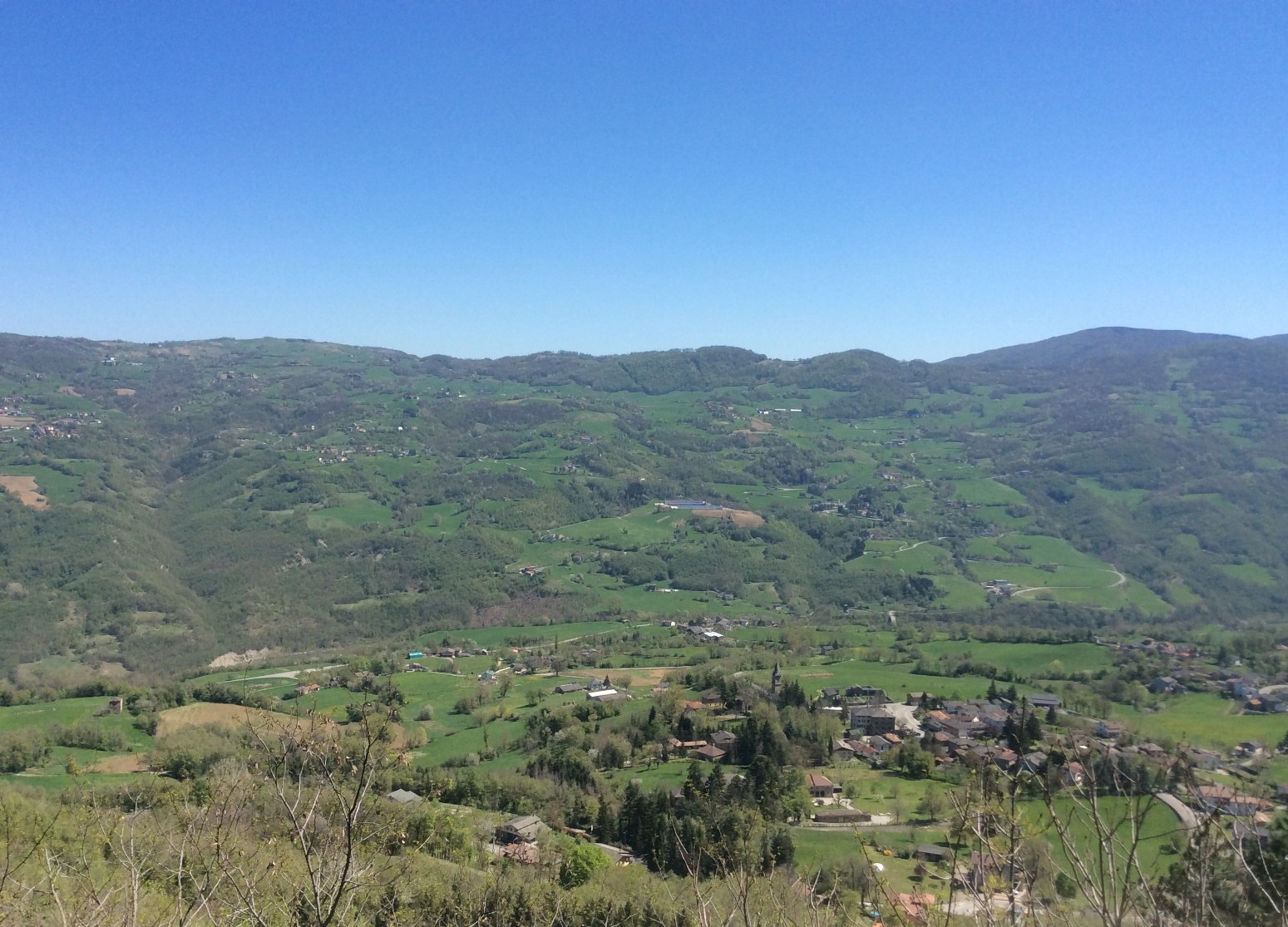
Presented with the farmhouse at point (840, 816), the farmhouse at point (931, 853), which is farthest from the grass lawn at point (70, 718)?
the farmhouse at point (931, 853)

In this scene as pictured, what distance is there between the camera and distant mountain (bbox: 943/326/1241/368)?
171m

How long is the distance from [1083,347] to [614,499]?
13998 centimetres

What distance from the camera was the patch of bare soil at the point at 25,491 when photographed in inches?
2882

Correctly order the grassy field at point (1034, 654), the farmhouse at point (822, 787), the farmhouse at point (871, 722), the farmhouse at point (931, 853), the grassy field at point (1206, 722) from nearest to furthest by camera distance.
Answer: the farmhouse at point (931, 853) → the farmhouse at point (822, 787) → the grassy field at point (1206, 722) → the farmhouse at point (871, 722) → the grassy field at point (1034, 654)

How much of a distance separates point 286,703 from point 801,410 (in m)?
108

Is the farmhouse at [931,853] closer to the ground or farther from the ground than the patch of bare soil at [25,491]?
closer to the ground

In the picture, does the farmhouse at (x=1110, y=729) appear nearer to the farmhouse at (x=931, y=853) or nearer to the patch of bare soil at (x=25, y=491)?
the farmhouse at (x=931, y=853)

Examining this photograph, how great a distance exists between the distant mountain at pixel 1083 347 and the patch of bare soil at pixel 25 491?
159m

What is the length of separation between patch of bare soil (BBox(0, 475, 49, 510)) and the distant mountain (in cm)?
15929

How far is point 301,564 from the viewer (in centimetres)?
7112

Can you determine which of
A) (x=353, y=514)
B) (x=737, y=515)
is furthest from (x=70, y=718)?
(x=737, y=515)

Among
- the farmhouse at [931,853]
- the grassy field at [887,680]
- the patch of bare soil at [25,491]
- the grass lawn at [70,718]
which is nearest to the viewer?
the farmhouse at [931,853]

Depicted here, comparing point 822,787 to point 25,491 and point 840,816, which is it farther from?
point 25,491

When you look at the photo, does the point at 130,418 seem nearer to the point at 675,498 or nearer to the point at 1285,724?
the point at 675,498
